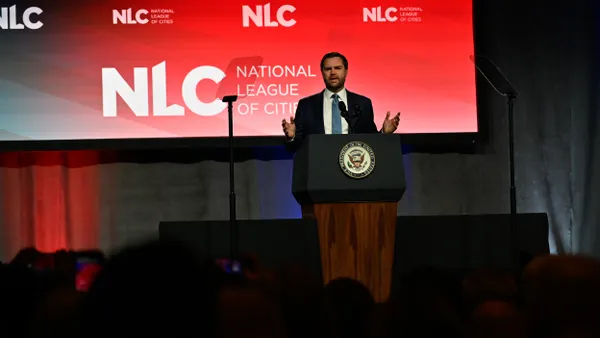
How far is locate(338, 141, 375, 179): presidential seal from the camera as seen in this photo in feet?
14.2

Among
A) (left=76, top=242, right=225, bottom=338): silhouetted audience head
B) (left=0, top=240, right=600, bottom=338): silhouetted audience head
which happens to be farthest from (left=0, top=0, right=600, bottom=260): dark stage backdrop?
(left=76, top=242, right=225, bottom=338): silhouetted audience head

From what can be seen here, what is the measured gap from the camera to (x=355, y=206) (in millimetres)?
4316

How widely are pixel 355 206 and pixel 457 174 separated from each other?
2.87 m

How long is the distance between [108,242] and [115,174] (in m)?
0.53

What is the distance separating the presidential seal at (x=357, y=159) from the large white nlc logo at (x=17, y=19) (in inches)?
129

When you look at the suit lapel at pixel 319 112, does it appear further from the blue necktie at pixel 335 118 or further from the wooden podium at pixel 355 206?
the wooden podium at pixel 355 206

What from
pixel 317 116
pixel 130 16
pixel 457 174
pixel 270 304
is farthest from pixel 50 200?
pixel 270 304

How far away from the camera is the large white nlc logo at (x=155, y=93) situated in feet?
21.6

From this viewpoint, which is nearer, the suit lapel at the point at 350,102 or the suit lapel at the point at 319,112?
the suit lapel at the point at 319,112

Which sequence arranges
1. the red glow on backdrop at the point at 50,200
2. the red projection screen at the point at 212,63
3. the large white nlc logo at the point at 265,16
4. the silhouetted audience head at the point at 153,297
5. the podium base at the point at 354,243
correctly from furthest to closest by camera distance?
the red glow on backdrop at the point at 50,200 < the large white nlc logo at the point at 265,16 < the red projection screen at the point at 212,63 < the podium base at the point at 354,243 < the silhouetted audience head at the point at 153,297

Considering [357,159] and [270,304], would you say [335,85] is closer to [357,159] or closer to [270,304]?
[357,159]

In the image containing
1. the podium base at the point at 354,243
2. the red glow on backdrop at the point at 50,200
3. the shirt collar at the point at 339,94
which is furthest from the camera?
the red glow on backdrop at the point at 50,200

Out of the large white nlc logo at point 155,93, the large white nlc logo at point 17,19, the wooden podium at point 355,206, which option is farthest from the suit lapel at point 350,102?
the large white nlc logo at point 17,19

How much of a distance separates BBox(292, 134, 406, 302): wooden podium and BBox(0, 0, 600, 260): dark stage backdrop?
257cm
